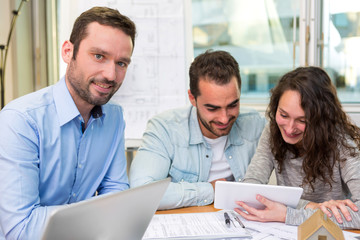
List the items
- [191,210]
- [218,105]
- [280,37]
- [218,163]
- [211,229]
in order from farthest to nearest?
[280,37], [218,163], [218,105], [191,210], [211,229]

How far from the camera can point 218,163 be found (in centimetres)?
185

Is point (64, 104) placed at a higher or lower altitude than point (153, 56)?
lower

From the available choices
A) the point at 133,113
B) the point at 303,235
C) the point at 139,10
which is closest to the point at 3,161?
the point at 303,235

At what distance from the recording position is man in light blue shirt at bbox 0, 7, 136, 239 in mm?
1122

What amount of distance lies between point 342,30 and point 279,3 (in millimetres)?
485

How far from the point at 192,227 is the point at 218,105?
66 centimetres

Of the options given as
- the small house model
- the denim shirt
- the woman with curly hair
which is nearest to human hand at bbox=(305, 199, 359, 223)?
the woman with curly hair

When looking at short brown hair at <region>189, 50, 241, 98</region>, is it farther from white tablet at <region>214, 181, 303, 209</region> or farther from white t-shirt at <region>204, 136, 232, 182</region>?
A: white tablet at <region>214, 181, 303, 209</region>

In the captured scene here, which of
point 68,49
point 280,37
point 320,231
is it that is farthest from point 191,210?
point 280,37

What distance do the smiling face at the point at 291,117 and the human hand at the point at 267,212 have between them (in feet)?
1.15

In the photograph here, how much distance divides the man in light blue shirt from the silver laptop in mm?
372

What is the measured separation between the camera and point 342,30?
8.49 feet

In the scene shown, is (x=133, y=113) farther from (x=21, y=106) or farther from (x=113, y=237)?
(x=113, y=237)

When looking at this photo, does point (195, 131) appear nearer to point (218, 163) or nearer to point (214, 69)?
point (218, 163)
